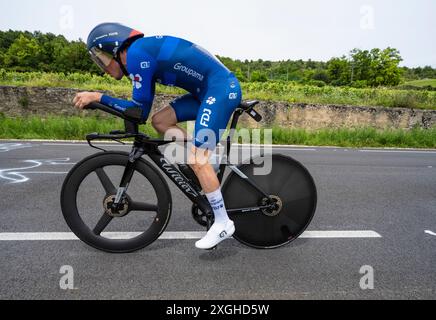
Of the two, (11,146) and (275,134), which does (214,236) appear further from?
(275,134)

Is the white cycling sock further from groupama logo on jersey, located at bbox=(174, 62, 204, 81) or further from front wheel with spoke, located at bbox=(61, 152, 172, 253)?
groupama logo on jersey, located at bbox=(174, 62, 204, 81)

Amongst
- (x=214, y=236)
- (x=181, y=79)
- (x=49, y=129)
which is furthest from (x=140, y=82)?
(x=49, y=129)

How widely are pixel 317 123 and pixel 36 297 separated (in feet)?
44.9

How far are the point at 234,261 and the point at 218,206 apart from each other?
0.47 m

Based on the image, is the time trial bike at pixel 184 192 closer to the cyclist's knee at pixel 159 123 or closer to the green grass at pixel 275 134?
the cyclist's knee at pixel 159 123

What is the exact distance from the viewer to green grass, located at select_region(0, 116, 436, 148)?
9570 millimetres

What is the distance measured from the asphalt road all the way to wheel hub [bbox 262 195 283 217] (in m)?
0.33

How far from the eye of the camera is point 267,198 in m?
2.71

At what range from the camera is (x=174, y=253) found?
2.65 metres

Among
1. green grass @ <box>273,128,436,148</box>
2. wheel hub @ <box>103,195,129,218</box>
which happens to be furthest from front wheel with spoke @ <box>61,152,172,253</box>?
green grass @ <box>273,128,436,148</box>

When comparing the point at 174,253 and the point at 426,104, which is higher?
the point at 426,104

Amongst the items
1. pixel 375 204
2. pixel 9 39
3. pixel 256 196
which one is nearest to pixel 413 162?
pixel 375 204
